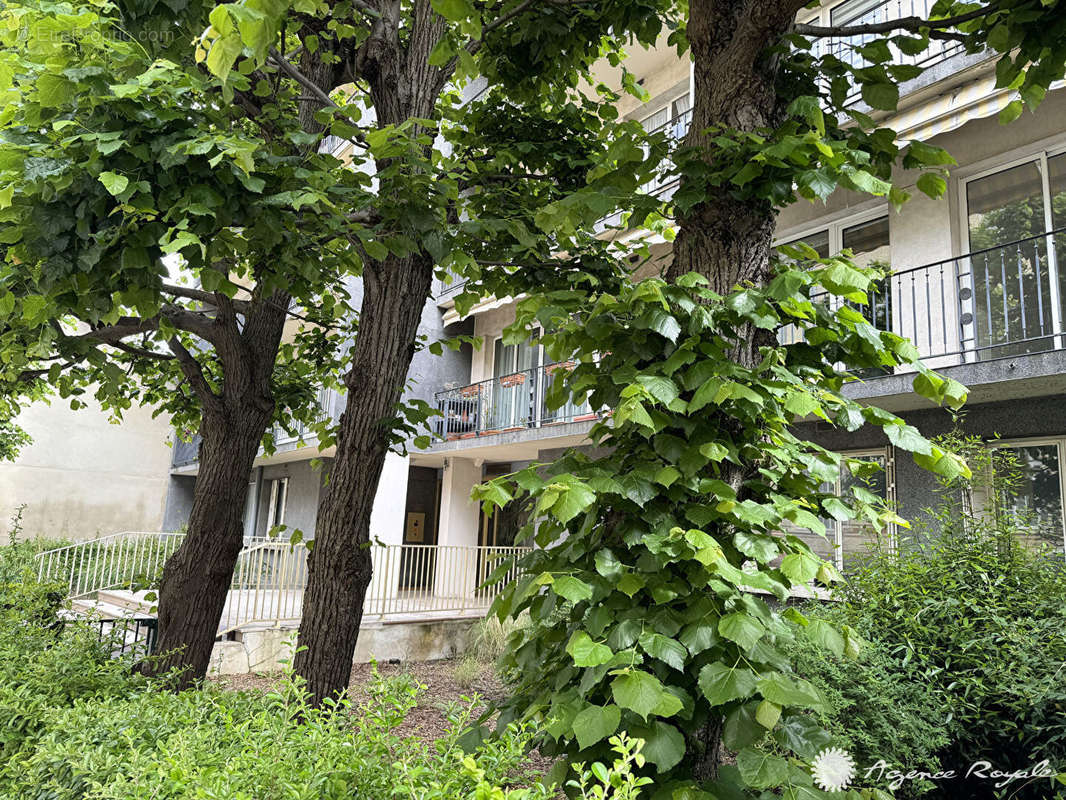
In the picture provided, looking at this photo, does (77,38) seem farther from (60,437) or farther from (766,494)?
(60,437)

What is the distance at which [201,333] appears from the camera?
16.7 feet

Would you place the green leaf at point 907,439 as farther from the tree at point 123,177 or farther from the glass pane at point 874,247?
the glass pane at point 874,247

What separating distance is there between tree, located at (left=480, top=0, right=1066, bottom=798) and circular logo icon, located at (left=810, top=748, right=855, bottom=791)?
0.69ft

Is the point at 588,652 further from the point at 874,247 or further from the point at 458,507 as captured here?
the point at 458,507

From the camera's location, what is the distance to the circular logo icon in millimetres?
2082

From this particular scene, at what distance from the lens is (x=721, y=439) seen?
2154 mm

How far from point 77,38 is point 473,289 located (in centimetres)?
247

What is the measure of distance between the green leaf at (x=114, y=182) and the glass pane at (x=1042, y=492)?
7825 millimetres

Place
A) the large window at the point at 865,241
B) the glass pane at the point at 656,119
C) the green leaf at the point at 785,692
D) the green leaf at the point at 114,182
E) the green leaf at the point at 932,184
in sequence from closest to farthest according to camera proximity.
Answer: the green leaf at the point at 785,692, the green leaf at the point at 114,182, the green leaf at the point at 932,184, the large window at the point at 865,241, the glass pane at the point at 656,119

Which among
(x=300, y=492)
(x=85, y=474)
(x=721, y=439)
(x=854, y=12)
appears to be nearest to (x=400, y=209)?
(x=721, y=439)

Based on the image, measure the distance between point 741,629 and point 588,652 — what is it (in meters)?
0.40

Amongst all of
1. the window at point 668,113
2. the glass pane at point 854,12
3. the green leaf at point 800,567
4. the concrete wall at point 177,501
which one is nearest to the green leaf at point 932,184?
the green leaf at point 800,567

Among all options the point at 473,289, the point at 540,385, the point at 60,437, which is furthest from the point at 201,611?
the point at 60,437

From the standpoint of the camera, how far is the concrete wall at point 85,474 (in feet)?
68.0
